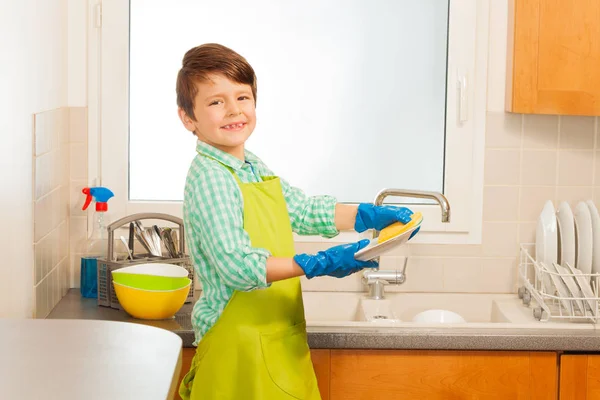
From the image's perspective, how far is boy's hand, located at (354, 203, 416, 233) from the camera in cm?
199

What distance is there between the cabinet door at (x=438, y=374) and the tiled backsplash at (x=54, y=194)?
0.77 meters

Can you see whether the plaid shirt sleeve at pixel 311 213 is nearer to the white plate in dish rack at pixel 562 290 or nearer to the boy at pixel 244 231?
the boy at pixel 244 231

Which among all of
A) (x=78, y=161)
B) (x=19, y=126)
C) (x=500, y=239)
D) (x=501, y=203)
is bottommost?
(x=500, y=239)

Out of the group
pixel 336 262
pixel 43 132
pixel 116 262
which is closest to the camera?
pixel 336 262

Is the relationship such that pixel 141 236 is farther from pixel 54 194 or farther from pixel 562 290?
pixel 562 290

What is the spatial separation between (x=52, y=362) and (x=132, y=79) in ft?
6.08

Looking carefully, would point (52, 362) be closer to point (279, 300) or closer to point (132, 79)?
point (279, 300)

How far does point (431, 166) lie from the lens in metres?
2.90

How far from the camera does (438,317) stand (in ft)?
8.87

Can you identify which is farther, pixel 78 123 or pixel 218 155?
pixel 78 123

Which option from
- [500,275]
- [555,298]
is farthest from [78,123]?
[555,298]

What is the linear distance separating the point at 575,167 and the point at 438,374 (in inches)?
34.2

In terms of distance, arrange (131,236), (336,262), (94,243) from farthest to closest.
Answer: (94,243) < (131,236) < (336,262)

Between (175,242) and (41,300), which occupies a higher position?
(175,242)
